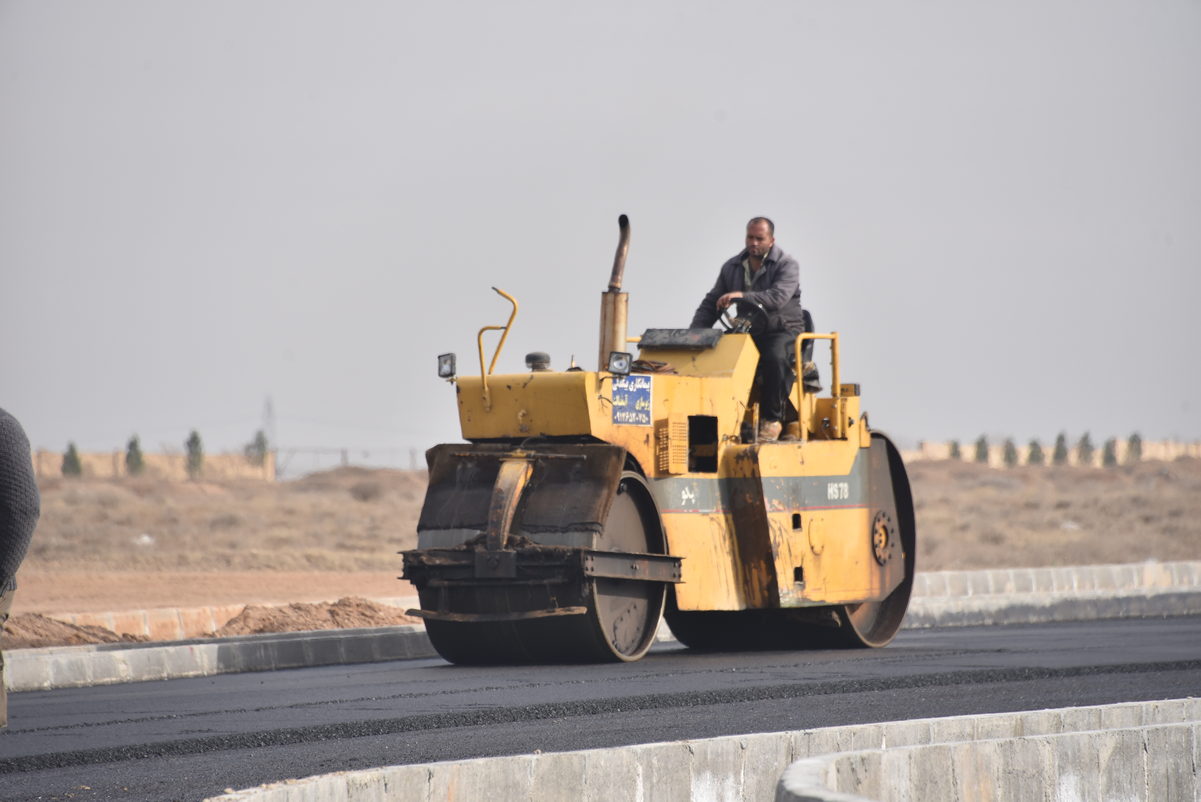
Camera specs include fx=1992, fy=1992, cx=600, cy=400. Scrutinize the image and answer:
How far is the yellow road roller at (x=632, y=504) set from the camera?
14141 millimetres

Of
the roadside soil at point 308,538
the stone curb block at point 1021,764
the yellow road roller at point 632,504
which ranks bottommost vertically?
the roadside soil at point 308,538

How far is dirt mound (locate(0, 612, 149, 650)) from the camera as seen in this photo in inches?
695

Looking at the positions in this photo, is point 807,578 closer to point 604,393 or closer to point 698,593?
point 698,593

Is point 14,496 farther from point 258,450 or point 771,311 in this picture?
point 258,450

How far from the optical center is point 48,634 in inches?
708

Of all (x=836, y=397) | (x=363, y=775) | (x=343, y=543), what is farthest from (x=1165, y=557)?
(x=363, y=775)

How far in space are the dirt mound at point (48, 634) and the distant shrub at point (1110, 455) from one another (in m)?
65.6

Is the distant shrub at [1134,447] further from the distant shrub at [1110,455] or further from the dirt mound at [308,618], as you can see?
the dirt mound at [308,618]

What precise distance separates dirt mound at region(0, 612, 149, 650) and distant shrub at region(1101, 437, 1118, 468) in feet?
215

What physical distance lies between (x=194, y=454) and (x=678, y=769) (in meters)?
63.3

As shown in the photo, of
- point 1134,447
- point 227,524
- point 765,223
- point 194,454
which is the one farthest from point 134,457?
point 765,223

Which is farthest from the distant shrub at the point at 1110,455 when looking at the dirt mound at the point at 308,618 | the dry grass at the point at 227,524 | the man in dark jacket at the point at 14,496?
the man in dark jacket at the point at 14,496

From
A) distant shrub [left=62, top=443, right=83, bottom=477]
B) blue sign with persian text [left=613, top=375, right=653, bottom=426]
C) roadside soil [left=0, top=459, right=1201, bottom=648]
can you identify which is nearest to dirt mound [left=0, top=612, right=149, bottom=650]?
roadside soil [left=0, top=459, right=1201, bottom=648]

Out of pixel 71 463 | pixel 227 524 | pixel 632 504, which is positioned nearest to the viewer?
pixel 632 504
